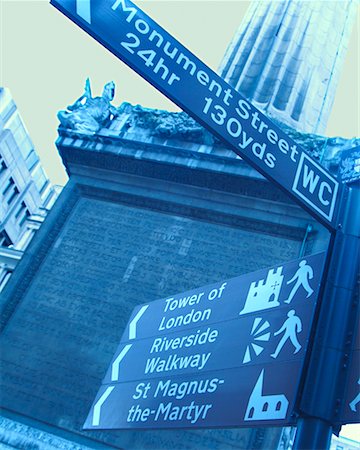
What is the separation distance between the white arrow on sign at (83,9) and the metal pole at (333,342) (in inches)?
93.5

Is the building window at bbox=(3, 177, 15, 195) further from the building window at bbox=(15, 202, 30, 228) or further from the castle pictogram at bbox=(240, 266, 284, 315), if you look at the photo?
the castle pictogram at bbox=(240, 266, 284, 315)

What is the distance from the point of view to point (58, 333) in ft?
39.6

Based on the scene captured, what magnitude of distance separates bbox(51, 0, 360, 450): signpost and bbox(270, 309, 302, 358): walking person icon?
12 cm

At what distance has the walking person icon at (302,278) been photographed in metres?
3.99

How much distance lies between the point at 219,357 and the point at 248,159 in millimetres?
1585

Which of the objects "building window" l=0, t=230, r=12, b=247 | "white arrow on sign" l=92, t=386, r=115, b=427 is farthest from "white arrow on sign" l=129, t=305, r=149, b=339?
"building window" l=0, t=230, r=12, b=247

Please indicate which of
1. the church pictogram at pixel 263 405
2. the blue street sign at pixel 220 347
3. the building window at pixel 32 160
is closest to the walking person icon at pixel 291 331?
the blue street sign at pixel 220 347

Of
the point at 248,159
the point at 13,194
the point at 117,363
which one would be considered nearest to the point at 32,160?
the point at 13,194

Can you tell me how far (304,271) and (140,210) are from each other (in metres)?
10.5

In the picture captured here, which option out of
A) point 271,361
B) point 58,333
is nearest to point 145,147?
point 58,333

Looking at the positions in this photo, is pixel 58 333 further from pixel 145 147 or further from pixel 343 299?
pixel 343 299

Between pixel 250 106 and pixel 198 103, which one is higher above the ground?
pixel 250 106

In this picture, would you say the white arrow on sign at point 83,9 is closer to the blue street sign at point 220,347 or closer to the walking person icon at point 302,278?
the walking person icon at point 302,278

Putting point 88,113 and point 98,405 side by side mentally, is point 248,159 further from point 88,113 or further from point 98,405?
point 88,113
